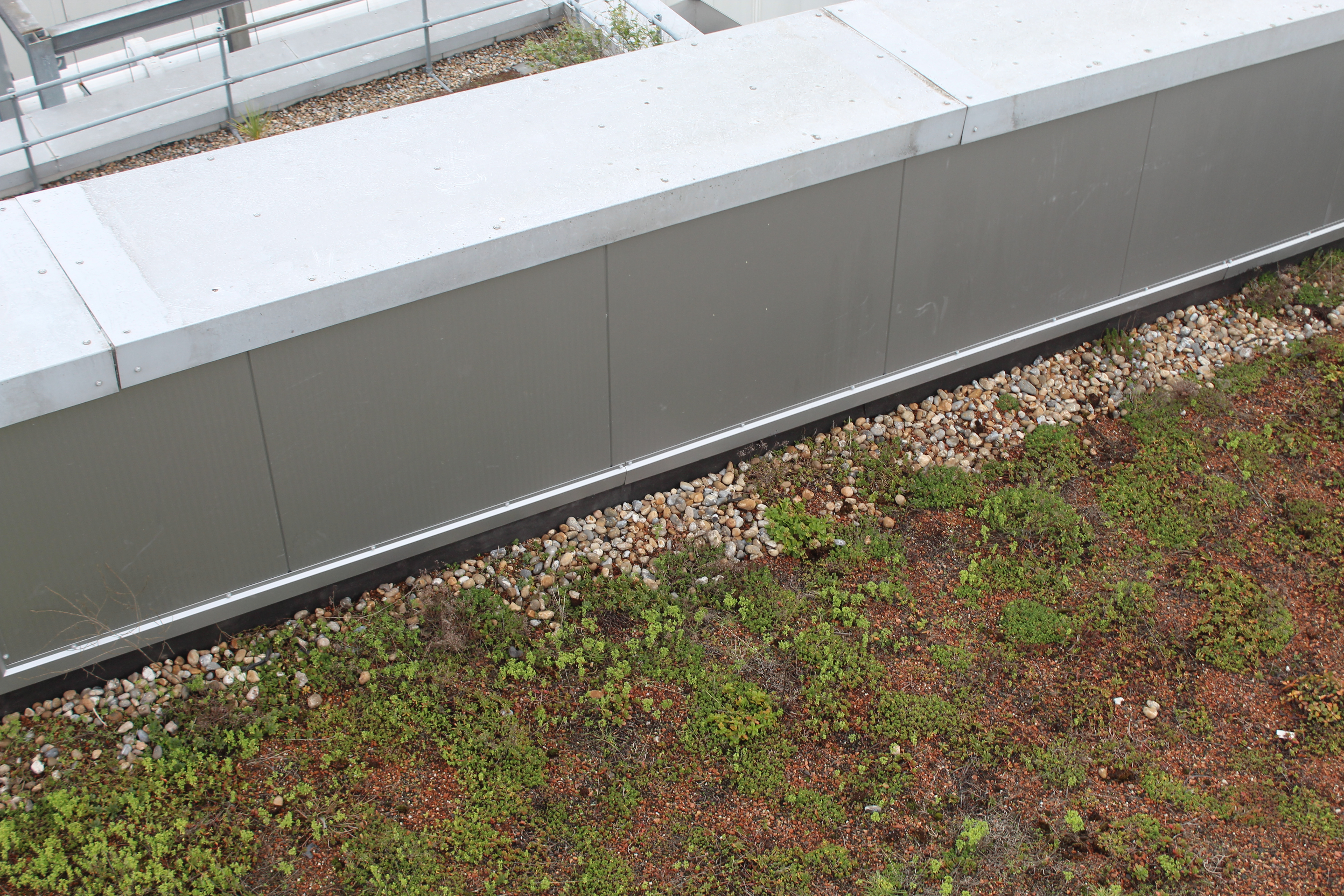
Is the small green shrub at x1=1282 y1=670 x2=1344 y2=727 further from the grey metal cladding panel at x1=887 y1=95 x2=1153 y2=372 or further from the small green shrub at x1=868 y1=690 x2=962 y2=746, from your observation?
the grey metal cladding panel at x1=887 y1=95 x2=1153 y2=372

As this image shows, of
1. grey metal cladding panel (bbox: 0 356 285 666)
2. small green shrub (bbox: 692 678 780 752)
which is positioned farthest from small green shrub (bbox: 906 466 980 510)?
grey metal cladding panel (bbox: 0 356 285 666)

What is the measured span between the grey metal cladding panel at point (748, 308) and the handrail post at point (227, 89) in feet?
12.4

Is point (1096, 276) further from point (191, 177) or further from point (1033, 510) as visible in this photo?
point (191, 177)

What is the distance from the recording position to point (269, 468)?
4.91 metres

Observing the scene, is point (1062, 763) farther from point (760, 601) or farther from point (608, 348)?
point (608, 348)

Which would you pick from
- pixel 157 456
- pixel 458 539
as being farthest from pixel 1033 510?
pixel 157 456

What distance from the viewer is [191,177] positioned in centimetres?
516

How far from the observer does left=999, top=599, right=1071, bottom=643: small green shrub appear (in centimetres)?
554

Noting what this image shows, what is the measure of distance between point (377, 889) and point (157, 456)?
189cm

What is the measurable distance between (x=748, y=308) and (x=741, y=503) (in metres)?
1.07

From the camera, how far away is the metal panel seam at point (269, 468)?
4.64 meters

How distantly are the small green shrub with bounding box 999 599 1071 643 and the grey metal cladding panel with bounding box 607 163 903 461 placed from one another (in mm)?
1537

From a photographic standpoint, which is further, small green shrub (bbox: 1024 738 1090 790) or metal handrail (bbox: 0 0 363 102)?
metal handrail (bbox: 0 0 363 102)

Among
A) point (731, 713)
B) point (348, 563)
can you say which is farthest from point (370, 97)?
point (731, 713)
